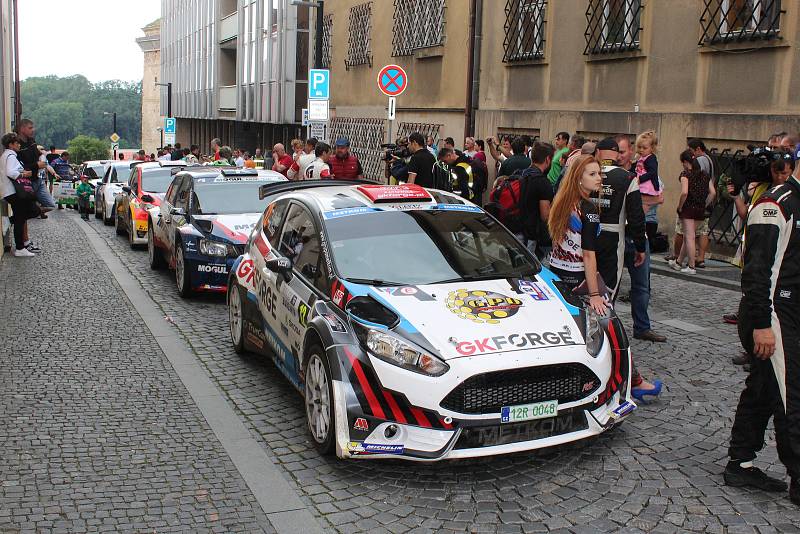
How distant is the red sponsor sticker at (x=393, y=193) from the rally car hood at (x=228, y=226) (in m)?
3.73

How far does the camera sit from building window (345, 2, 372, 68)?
26.8 meters

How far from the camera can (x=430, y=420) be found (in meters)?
4.84

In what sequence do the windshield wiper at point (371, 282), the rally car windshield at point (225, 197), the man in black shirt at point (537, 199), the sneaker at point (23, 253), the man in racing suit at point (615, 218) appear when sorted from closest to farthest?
the windshield wiper at point (371, 282)
the man in racing suit at point (615, 218)
the man in black shirt at point (537, 199)
the rally car windshield at point (225, 197)
the sneaker at point (23, 253)

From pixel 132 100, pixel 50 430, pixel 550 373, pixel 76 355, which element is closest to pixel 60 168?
pixel 76 355

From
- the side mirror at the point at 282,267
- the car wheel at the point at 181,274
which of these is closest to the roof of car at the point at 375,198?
the side mirror at the point at 282,267

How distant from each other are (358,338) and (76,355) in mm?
3720

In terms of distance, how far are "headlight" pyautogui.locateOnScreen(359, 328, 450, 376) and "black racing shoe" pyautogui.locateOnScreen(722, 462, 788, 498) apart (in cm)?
169

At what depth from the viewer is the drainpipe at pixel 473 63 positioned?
2027 cm

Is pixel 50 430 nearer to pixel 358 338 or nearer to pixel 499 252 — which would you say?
pixel 358 338

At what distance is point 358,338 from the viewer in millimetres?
5207

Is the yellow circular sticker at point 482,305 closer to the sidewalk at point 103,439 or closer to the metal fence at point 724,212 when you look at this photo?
the sidewalk at point 103,439

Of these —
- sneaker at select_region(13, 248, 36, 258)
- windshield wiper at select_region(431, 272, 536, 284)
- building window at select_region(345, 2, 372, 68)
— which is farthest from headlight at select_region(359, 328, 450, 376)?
building window at select_region(345, 2, 372, 68)

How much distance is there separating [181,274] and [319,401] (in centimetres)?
588

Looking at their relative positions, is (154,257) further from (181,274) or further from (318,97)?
(318,97)
